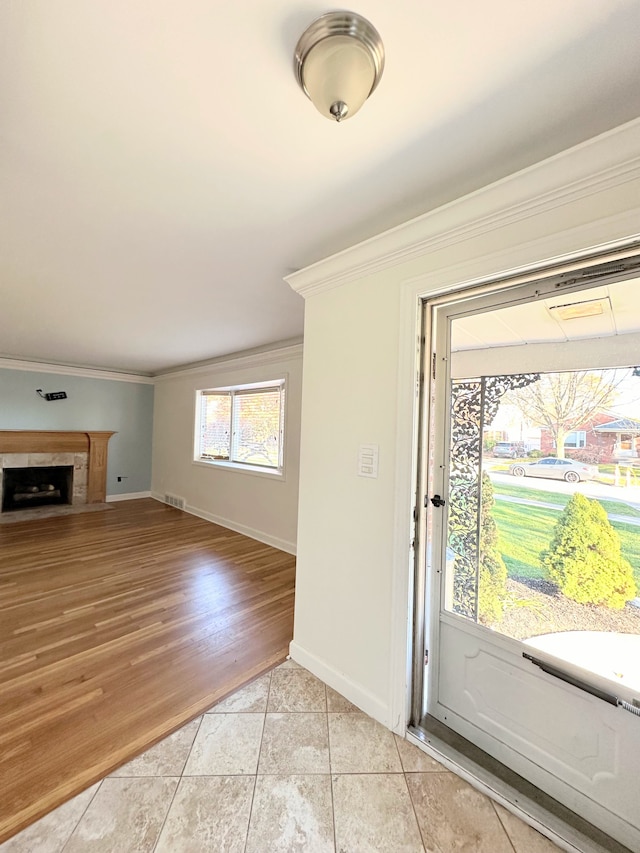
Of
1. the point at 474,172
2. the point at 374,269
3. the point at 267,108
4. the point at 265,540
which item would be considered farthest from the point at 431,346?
the point at 265,540

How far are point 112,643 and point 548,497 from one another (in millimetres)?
2527

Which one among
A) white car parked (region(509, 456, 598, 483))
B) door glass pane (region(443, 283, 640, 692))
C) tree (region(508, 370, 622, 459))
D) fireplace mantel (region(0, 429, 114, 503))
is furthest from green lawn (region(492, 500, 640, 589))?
fireplace mantel (region(0, 429, 114, 503))

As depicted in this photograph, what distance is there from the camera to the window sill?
13.0 feet

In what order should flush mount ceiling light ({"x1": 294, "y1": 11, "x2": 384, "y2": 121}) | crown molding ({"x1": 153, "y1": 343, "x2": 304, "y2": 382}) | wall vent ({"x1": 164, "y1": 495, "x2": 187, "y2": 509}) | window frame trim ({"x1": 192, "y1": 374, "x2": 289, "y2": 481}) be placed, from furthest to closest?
1. wall vent ({"x1": 164, "y1": 495, "x2": 187, "y2": 509})
2. window frame trim ({"x1": 192, "y1": 374, "x2": 289, "y2": 481})
3. crown molding ({"x1": 153, "y1": 343, "x2": 304, "y2": 382})
4. flush mount ceiling light ({"x1": 294, "y1": 11, "x2": 384, "y2": 121})

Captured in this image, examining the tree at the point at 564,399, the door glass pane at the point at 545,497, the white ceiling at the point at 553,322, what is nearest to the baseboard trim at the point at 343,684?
the door glass pane at the point at 545,497

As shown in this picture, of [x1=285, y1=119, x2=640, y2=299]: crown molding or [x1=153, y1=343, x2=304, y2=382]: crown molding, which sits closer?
[x1=285, y1=119, x2=640, y2=299]: crown molding

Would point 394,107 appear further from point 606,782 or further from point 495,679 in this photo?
point 606,782

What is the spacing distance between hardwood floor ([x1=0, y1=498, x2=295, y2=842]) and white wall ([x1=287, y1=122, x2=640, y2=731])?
57 cm

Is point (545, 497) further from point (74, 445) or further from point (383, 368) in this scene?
point (74, 445)

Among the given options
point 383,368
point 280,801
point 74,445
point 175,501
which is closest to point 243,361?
point 175,501

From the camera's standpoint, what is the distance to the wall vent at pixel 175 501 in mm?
5363

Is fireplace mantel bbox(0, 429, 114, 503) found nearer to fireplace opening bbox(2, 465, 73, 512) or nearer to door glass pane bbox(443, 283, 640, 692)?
fireplace opening bbox(2, 465, 73, 512)

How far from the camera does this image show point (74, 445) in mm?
5285

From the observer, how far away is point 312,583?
1880mm
